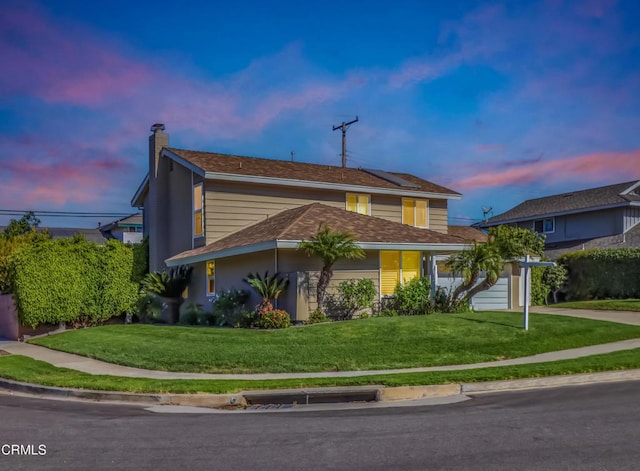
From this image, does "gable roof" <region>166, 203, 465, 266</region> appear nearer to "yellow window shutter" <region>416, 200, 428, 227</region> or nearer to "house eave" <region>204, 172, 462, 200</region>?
"house eave" <region>204, 172, 462, 200</region>

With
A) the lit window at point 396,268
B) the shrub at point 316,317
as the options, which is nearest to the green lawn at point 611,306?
the lit window at point 396,268

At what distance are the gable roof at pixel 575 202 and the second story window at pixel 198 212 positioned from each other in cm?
2384

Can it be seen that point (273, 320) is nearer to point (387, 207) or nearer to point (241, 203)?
point (241, 203)

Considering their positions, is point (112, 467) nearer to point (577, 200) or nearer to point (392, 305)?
point (392, 305)

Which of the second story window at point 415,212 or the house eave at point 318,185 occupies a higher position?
the house eave at point 318,185

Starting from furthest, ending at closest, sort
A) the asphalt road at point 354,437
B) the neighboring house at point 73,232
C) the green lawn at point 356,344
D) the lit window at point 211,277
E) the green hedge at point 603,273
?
1. the neighboring house at point 73,232
2. the green hedge at point 603,273
3. the lit window at point 211,277
4. the green lawn at point 356,344
5. the asphalt road at point 354,437

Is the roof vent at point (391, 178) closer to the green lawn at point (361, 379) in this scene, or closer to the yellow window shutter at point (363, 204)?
the yellow window shutter at point (363, 204)

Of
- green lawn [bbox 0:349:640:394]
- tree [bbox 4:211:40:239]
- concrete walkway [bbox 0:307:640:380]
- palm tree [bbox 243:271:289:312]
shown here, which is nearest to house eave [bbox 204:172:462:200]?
palm tree [bbox 243:271:289:312]

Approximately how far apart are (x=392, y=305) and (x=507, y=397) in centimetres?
1068

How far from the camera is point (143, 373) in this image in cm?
1313

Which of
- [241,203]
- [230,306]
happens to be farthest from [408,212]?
[230,306]

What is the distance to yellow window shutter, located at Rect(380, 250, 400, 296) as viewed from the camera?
2064cm

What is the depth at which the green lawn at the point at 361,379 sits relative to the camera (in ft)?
35.1

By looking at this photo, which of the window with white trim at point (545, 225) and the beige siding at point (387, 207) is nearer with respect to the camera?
the beige siding at point (387, 207)
